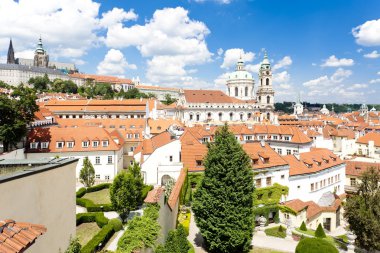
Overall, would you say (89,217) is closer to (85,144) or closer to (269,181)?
(85,144)

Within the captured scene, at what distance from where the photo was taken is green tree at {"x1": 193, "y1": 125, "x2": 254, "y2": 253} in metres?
22.0

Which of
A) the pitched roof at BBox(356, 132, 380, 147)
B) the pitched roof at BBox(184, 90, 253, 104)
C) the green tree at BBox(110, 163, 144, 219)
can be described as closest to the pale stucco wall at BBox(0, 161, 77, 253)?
the green tree at BBox(110, 163, 144, 219)

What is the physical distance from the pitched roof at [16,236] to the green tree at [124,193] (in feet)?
65.1

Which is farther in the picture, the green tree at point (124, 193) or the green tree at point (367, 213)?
the green tree at point (124, 193)

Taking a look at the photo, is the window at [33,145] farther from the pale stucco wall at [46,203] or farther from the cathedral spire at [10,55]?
the cathedral spire at [10,55]

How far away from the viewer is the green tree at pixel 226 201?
72.3 ft

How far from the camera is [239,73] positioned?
139 metres

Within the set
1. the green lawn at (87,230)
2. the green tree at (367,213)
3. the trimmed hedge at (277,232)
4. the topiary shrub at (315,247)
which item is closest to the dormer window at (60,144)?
the green lawn at (87,230)

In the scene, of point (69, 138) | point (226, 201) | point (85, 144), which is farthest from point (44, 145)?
point (226, 201)

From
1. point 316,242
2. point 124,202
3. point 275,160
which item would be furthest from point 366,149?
point 124,202

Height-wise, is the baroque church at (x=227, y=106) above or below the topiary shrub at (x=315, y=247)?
above

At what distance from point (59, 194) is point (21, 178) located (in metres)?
2.48

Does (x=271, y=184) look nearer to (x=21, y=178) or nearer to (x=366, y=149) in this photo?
(x=21, y=178)

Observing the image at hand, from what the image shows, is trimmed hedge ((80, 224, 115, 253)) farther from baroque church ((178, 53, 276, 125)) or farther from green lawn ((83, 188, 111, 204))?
baroque church ((178, 53, 276, 125))
